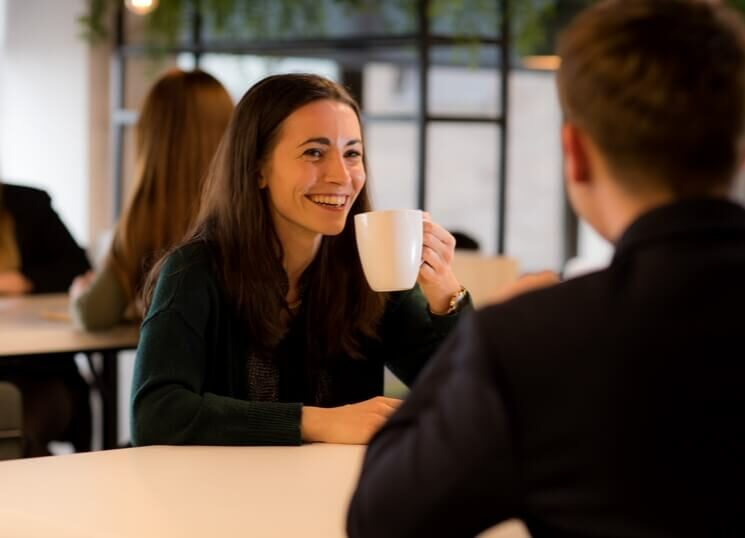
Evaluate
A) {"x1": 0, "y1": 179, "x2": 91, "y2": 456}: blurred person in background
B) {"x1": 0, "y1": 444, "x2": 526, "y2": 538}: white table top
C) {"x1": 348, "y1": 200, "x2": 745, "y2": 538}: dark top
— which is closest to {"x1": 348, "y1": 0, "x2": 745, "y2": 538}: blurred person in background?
{"x1": 348, "y1": 200, "x2": 745, "y2": 538}: dark top

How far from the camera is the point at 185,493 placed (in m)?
1.31

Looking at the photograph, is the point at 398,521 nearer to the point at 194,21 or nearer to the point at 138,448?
the point at 138,448

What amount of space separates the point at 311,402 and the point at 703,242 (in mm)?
1144

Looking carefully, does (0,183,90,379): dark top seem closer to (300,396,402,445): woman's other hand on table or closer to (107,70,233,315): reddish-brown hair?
(107,70,233,315): reddish-brown hair

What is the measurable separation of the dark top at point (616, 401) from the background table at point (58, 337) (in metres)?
1.87

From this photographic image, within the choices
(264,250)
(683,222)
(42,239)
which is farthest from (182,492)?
(42,239)

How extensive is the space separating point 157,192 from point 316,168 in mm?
942

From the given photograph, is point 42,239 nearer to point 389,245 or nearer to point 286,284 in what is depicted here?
point 286,284

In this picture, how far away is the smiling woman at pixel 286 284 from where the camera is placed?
1.73 m

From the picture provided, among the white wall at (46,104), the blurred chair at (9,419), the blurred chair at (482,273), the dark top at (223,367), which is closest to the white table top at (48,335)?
the blurred chair at (9,419)

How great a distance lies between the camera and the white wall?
657 centimetres

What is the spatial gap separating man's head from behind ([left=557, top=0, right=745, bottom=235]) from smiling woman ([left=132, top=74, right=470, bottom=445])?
0.85 metres

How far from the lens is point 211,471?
1.42 meters

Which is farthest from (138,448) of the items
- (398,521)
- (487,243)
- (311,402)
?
(487,243)
